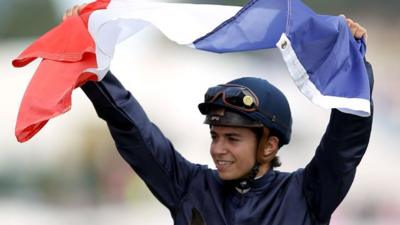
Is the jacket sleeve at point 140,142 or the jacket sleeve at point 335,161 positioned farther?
the jacket sleeve at point 140,142

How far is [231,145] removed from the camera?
3.06 meters

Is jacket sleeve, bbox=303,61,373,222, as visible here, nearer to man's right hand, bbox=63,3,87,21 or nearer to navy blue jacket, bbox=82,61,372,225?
navy blue jacket, bbox=82,61,372,225

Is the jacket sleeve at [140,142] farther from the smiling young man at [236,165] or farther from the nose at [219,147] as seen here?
the nose at [219,147]

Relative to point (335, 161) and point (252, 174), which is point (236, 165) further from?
point (335, 161)

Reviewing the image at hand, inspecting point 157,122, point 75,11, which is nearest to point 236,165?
point 75,11

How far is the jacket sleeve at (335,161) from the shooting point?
2.83 meters

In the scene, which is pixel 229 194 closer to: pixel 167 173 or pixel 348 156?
pixel 167 173

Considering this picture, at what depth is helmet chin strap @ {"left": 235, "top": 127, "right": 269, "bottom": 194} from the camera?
3066mm

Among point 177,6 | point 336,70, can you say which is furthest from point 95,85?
→ point 336,70

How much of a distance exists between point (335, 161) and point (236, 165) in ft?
1.21

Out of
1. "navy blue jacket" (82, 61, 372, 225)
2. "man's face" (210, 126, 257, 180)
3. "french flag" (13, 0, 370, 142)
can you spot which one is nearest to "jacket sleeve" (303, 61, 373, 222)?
"navy blue jacket" (82, 61, 372, 225)

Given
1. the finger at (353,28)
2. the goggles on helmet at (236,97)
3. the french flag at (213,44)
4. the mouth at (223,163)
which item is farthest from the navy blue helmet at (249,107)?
the finger at (353,28)

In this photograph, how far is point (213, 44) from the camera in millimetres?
2877

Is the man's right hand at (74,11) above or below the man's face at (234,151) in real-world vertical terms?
above
